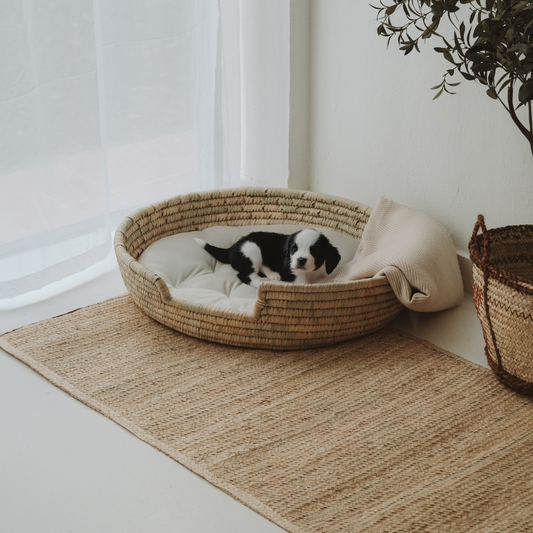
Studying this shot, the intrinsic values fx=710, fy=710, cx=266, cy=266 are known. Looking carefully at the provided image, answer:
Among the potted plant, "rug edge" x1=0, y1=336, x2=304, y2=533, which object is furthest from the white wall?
"rug edge" x1=0, y1=336, x2=304, y2=533

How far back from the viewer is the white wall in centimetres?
217

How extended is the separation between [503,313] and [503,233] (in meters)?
0.34

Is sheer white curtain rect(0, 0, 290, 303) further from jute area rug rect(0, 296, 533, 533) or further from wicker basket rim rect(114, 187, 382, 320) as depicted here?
jute area rug rect(0, 296, 533, 533)

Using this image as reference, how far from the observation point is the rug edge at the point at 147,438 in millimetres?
1391

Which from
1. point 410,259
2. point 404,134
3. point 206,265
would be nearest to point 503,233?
point 410,259

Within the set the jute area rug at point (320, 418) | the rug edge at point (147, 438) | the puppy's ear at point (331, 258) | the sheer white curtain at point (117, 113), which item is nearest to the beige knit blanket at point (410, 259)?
the puppy's ear at point (331, 258)

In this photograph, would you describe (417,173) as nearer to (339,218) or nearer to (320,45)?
(339,218)

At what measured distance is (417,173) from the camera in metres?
2.41

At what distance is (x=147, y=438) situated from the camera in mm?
1610

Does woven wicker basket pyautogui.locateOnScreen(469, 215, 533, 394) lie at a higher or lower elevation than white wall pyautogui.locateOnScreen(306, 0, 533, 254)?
lower

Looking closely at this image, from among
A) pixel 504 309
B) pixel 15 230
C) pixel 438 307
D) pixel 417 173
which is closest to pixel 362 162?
pixel 417 173

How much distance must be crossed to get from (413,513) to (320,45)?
179 cm

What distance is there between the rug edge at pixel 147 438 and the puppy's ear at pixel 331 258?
0.78m

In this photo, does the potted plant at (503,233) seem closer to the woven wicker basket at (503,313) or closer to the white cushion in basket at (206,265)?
the woven wicker basket at (503,313)
